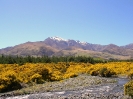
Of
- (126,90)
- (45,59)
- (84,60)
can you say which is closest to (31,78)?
(126,90)

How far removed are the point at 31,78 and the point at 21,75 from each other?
3.01 metres

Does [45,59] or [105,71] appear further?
[45,59]

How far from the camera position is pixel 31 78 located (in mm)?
52000

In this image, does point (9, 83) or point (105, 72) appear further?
point (105, 72)

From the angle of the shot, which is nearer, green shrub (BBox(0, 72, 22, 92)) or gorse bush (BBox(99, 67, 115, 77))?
green shrub (BBox(0, 72, 22, 92))

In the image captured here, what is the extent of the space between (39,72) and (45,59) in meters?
49.0

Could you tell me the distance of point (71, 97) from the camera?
3183cm

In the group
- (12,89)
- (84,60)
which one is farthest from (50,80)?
(84,60)

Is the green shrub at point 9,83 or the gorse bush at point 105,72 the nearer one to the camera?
the green shrub at point 9,83

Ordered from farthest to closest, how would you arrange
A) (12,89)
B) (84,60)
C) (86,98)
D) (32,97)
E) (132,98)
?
1. (84,60)
2. (12,89)
3. (32,97)
4. (86,98)
5. (132,98)

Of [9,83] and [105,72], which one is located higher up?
[105,72]

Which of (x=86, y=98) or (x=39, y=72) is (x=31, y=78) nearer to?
(x=39, y=72)

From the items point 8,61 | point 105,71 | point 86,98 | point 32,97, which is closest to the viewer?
point 86,98

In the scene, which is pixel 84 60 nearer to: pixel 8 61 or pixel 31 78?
pixel 8 61
